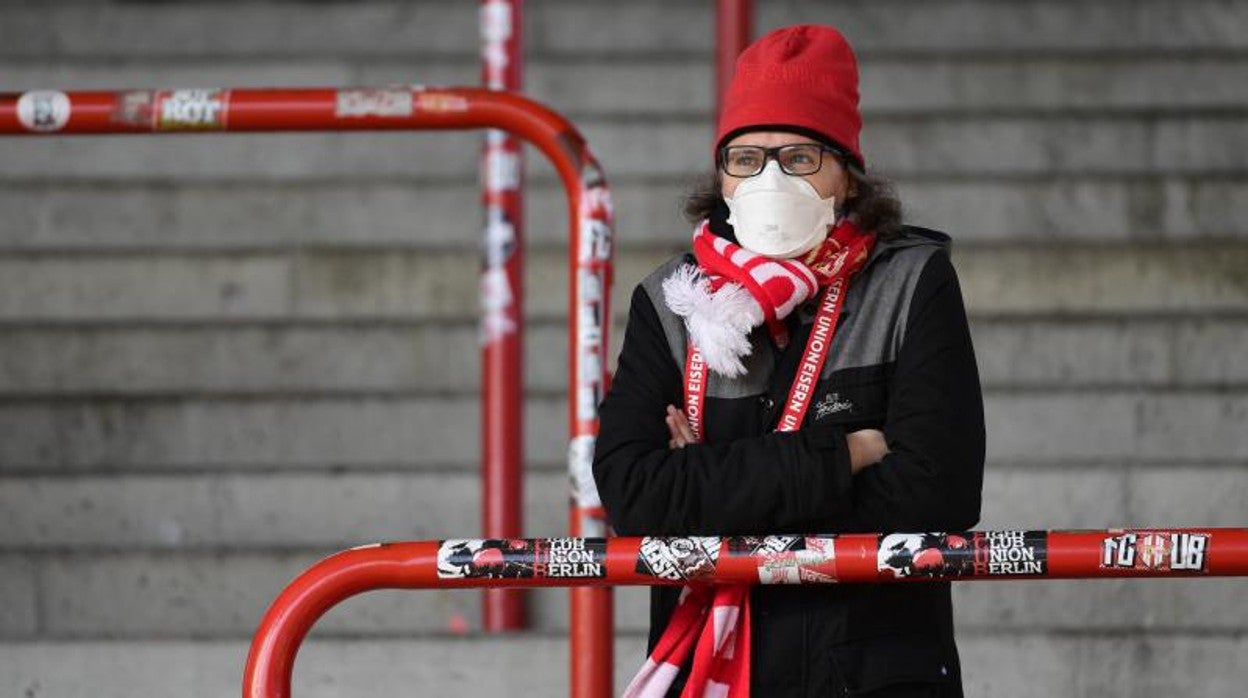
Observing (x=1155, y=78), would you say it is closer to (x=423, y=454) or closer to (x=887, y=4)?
(x=887, y=4)

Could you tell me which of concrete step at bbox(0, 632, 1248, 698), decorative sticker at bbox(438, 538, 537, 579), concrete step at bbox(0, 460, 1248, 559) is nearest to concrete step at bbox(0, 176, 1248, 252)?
concrete step at bbox(0, 460, 1248, 559)

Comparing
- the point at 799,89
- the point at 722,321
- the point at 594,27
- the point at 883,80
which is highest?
the point at 594,27

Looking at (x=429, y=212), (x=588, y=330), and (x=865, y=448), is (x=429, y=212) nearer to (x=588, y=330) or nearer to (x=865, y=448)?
(x=588, y=330)

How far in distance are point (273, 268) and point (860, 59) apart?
152 cm

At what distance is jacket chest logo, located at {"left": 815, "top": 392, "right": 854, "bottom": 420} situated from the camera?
2059 millimetres

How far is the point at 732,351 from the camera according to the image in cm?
205

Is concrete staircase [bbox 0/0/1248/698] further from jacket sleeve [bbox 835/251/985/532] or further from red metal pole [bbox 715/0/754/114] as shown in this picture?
jacket sleeve [bbox 835/251/985/532]

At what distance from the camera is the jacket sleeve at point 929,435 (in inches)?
79.2

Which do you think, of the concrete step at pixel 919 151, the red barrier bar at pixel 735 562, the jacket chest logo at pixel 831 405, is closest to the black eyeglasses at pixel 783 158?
the jacket chest logo at pixel 831 405

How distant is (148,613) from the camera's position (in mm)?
3637

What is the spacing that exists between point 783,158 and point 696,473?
344mm

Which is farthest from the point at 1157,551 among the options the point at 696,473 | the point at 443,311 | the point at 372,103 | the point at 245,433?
the point at 443,311

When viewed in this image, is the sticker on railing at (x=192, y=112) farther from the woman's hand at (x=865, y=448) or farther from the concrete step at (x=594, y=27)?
the concrete step at (x=594, y=27)

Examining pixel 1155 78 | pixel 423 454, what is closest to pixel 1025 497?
pixel 423 454
